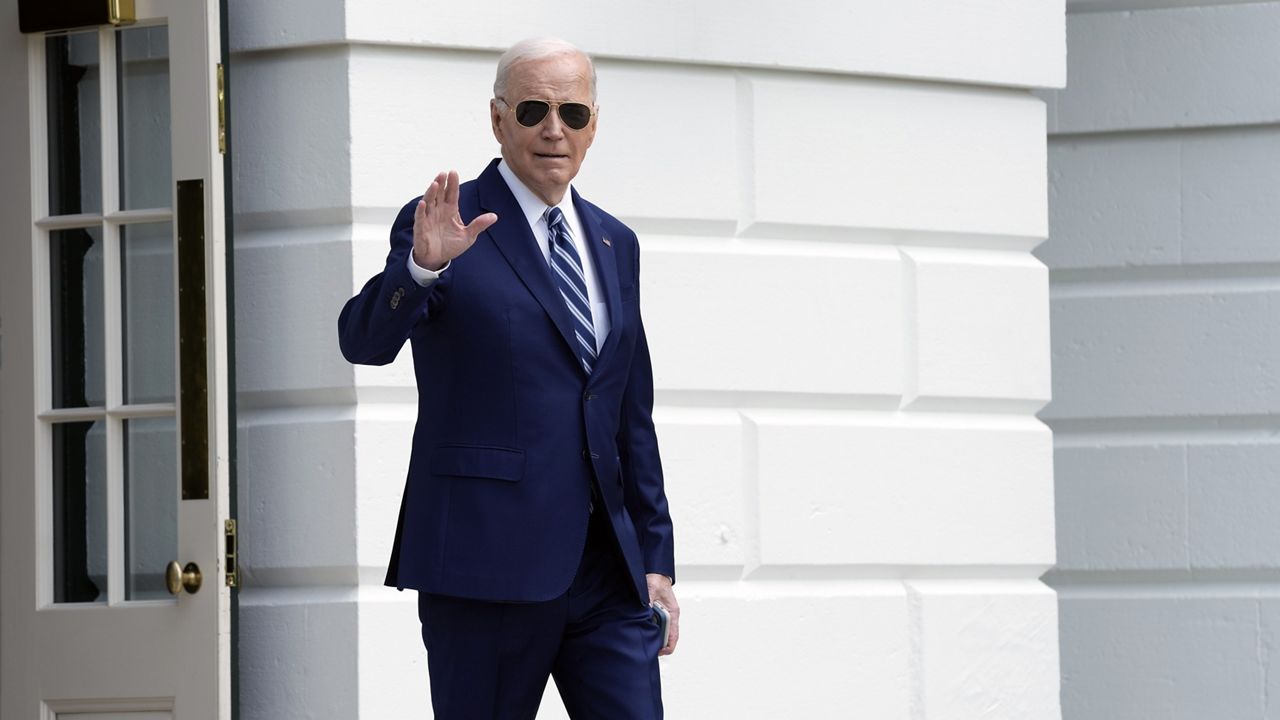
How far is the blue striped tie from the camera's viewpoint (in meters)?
3.52

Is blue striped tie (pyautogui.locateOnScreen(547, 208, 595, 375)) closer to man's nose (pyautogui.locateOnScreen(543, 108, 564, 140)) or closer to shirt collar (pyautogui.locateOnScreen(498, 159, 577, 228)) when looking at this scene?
shirt collar (pyautogui.locateOnScreen(498, 159, 577, 228))

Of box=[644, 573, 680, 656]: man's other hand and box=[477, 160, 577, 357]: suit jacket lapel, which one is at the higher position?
box=[477, 160, 577, 357]: suit jacket lapel

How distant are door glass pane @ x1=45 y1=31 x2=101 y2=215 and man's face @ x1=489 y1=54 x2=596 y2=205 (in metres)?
1.96

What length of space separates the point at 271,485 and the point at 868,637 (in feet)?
5.60

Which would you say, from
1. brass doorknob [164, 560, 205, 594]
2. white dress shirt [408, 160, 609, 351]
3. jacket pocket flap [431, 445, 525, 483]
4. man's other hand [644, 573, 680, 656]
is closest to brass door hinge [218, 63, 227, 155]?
brass doorknob [164, 560, 205, 594]

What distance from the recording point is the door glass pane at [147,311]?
4.97m

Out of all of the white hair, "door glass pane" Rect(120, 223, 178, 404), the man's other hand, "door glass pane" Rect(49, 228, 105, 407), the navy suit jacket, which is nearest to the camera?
the navy suit jacket

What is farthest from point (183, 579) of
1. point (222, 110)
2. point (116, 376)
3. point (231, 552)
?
point (222, 110)

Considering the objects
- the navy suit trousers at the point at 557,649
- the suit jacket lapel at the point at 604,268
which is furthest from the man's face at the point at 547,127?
the navy suit trousers at the point at 557,649

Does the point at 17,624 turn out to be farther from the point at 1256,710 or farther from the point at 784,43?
the point at 1256,710

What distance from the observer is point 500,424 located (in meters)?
3.43

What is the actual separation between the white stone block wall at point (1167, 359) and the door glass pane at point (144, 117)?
10.1 feet

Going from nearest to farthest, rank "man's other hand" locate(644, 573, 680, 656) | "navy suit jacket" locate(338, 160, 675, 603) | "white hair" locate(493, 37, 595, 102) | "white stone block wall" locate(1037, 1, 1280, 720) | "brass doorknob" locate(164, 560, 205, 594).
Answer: "navy suit jacket" locate(338, 160, 675, 603), "white hair" locate(493, 37, 595, 102), "man's other hand" locate(644, 573, 680, 656), "brass doorknob" locate(164, 560, 205, 594), "white stone block wall" locate(1037, 1, 1280, 720)

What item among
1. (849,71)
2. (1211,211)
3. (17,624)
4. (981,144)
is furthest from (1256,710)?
(17,624)
